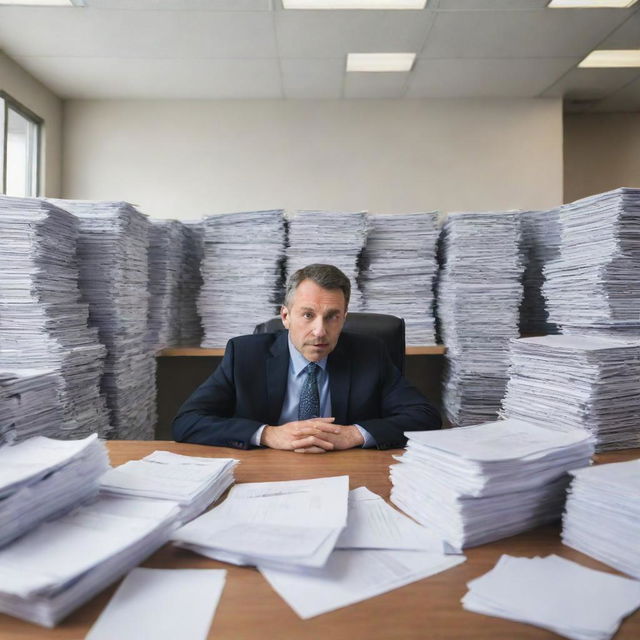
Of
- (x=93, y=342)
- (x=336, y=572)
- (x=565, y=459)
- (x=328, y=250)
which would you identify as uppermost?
(x=328, y=250)

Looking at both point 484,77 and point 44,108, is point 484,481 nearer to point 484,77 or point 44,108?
point 484,77

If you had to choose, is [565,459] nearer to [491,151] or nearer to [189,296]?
[189,296]

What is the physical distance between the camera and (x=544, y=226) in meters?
3.01

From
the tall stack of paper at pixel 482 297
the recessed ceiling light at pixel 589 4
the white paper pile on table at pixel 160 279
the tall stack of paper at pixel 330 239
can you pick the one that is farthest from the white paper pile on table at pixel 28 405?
the recessed ceiling light at pixel 589 4

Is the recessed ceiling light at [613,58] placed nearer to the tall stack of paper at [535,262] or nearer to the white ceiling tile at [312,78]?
the tall stack of paper at [535,262]

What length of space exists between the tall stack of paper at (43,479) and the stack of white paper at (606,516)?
32.2 inches

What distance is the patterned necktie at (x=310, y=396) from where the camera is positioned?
5.88ft

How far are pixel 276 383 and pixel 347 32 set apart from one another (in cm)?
221

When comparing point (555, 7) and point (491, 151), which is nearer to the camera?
point (555, 7)

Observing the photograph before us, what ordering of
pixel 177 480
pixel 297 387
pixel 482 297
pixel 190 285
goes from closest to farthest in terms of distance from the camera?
pixel 177 480 → pixel 297 387 → pixel 482 297 → pixel 190 285

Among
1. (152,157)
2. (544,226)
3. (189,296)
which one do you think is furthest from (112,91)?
(544,226)

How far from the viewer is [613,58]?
3434mm

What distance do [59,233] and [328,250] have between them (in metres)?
1.40

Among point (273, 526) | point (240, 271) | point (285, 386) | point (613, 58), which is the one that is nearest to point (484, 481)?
point (273, 526)
